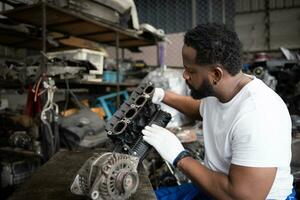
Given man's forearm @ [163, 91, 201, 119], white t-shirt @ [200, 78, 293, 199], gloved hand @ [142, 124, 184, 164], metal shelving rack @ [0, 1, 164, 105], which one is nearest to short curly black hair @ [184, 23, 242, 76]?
white t-shirt @ [200, 78, 293, 199]

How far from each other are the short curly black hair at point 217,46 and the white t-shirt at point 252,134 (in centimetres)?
11

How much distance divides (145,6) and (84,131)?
10.1 ft

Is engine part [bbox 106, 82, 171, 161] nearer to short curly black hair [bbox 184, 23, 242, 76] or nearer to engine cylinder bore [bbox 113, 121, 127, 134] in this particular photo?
engine cylinder bore [bbox 113, 121, 127, 134]

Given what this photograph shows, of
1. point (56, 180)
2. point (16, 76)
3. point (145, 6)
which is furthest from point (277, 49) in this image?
point (56, 180)

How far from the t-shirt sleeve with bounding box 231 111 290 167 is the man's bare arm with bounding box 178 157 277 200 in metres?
0.02

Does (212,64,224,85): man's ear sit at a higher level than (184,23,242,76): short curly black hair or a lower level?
lower

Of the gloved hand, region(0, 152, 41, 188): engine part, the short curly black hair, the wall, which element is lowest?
region(0, 152, 41, 188): engine part

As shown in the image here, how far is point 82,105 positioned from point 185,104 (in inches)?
61.9

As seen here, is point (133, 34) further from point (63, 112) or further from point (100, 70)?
point (63, 112)

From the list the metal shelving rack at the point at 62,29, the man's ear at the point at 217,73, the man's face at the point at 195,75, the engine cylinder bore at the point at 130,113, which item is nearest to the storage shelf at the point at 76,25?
the metal shelving rack at the point at 62,29

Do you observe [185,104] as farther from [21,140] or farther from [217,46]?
[21,140]

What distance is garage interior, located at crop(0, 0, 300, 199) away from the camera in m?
1.06

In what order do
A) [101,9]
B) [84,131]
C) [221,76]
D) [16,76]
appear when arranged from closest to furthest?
[221,76] < [16,76] < [84,131] < [101,9]

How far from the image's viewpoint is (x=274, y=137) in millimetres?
946
